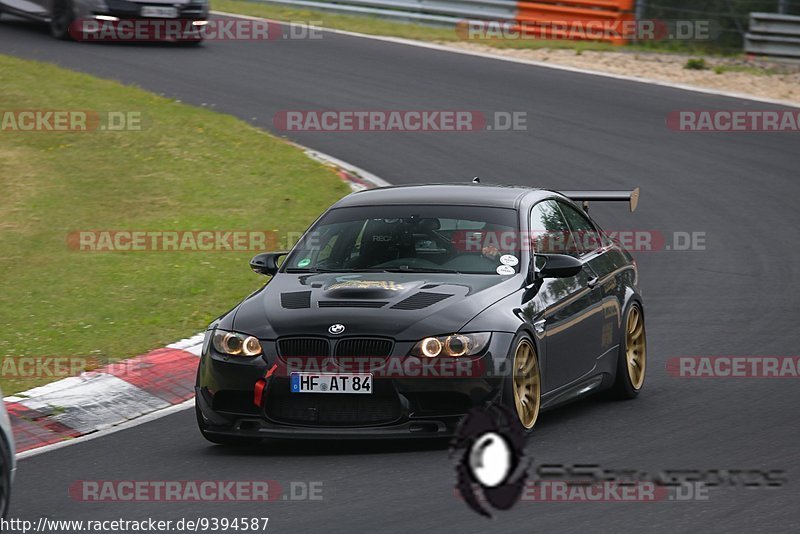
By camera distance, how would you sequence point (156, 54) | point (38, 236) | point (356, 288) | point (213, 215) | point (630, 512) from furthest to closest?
point (156, 54) → point (213, 215) → point (38, 236) → point (356, 288) → point (630, 512)

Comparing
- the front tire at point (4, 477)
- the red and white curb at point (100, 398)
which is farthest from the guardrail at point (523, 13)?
the front tire at point (4, 477)

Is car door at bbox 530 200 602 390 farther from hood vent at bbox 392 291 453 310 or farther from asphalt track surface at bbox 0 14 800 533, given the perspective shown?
hood vent at bbox 392 291 453 310

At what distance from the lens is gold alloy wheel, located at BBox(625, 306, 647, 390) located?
9.89 meters

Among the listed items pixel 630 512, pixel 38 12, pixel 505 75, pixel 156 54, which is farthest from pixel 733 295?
pixel 38 12

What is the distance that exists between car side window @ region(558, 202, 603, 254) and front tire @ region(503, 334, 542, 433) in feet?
5.44

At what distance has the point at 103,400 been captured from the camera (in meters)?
9.36

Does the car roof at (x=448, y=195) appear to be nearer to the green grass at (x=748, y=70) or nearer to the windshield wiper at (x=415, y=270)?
the windshield wiper at (x=415, y=270)

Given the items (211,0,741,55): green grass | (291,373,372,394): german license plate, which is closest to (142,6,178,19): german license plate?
(211,0,741,55): green grass

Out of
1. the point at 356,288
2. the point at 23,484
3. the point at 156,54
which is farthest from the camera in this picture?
the point at 156,54

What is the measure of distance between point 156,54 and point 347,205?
626 inches

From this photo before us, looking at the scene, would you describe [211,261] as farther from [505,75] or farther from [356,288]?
[505,75]

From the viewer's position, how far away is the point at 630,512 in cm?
660

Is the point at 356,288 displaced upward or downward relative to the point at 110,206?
upward

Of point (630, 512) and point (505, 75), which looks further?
point (505, 75)
